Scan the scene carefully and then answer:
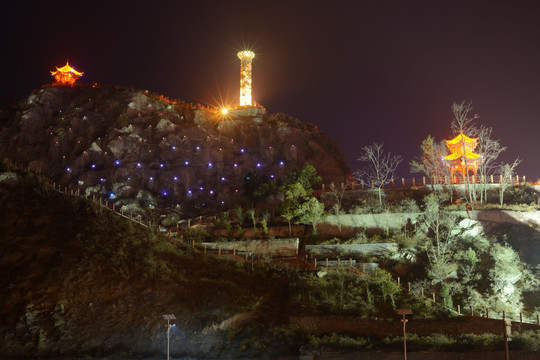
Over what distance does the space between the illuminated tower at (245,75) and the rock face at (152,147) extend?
304 inches

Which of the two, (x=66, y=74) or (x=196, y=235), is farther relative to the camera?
(x=66, y=74)

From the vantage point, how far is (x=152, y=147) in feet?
196

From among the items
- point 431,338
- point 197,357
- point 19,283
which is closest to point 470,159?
point 431,338

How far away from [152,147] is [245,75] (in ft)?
76.3

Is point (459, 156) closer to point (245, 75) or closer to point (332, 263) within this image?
point (332, 263)

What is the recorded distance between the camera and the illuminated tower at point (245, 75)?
73438 mm

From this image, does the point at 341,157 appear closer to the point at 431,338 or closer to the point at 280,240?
the point at 280,240

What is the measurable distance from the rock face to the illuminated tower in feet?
25.3

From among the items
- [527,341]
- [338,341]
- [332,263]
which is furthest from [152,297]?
[527,341]

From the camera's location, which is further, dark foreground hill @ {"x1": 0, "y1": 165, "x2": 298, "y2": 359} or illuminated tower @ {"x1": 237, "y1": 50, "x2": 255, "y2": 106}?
illuminated tower @ {"x1": 237, "y1": 50, "x2": 255, "y2": 106}

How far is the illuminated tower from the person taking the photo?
73438 mm

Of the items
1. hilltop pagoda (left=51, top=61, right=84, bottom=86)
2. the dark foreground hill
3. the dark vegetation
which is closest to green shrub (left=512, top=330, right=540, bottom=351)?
the dark vegetation

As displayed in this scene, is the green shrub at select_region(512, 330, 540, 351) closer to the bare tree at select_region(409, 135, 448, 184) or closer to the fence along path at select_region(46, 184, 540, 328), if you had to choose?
the fence along path at select_region(46, 184, 540, 328)

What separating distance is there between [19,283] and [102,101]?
40.8m
